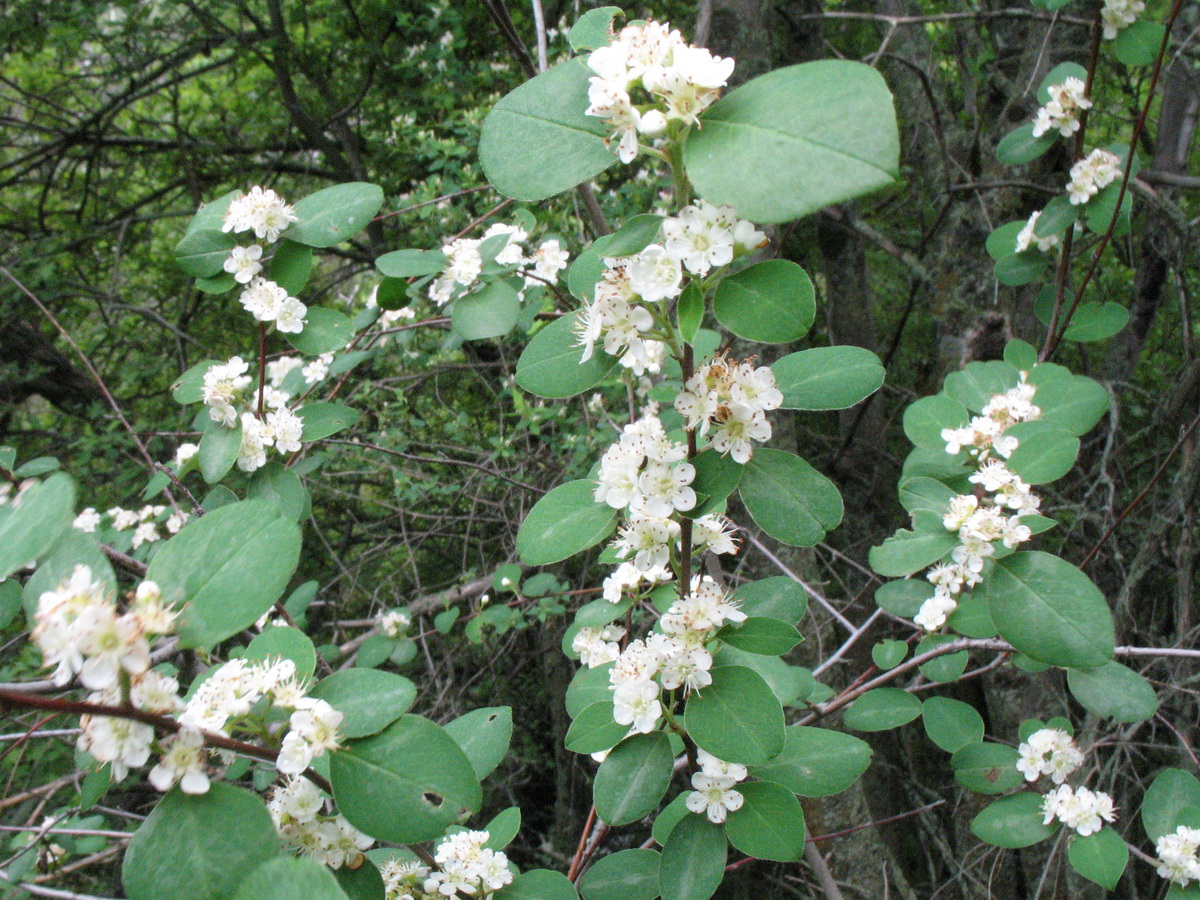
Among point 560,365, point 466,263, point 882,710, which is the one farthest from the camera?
point 466,263

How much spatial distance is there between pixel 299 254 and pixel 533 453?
1857mm

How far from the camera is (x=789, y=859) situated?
102 centimetres

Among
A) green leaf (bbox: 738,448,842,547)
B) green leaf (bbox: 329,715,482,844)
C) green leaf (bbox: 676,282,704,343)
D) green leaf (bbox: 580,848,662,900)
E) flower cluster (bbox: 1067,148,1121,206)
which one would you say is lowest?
green leaf (bbox: 580,848,662,900)

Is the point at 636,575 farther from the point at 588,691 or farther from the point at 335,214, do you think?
the point at 335,214

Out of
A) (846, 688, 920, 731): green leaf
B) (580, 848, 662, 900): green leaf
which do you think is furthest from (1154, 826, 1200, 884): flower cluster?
(580, 848, 662, 900): green leaf

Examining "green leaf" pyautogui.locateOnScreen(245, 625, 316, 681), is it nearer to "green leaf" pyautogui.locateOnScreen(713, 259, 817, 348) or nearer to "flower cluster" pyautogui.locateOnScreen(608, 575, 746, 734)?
"flower cluster" pyautogui.locateOnScreen(608, 575, 746, 734)

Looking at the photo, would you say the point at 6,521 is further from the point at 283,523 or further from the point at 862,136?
the point at 862,136

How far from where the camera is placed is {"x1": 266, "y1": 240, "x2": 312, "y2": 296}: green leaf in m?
1.33

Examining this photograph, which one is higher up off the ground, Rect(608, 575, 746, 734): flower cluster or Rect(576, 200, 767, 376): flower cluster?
Rect(576, 200, 767, 376): flower cluster

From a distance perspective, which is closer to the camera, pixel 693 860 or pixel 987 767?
pixel 693 860

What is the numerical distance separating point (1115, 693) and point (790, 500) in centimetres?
88

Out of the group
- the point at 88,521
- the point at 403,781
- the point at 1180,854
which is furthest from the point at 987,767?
the point at 88,521

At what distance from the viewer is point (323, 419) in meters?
1.55

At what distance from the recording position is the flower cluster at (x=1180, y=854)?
4.67 ft
